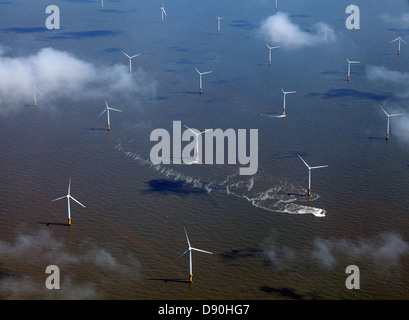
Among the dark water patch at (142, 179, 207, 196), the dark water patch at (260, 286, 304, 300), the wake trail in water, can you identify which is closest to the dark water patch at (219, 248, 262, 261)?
the dark water patch at (260, 286, 304, 300)

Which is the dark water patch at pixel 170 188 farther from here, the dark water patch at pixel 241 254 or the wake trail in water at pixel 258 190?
the dark water patch at pixel 241 254

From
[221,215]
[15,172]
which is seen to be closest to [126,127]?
[15,172]

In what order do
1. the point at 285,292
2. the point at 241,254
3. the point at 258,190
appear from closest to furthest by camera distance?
the point at 285,292
the point at 241,254
the point at 258,190

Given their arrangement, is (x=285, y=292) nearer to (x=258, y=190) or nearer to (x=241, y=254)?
(x=241, y=254)

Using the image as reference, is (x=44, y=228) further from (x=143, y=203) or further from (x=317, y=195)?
(x=317, y=195)

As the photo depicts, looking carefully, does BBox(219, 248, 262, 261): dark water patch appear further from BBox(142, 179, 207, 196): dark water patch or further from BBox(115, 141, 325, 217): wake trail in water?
BBox(142, 179, 207, 196): dark water patch

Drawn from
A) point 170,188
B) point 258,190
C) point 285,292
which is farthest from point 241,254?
point 170,188
